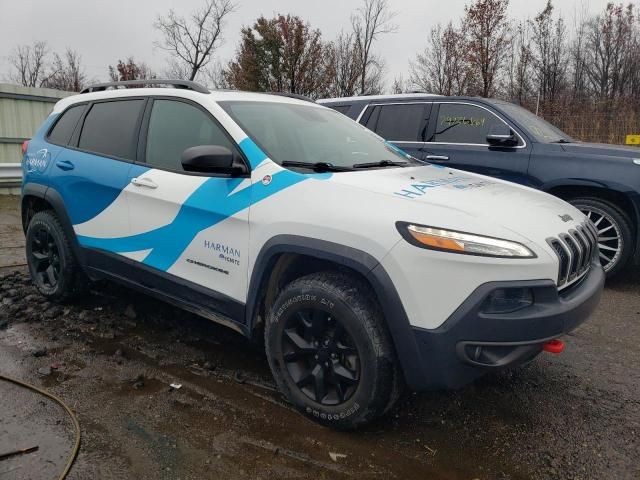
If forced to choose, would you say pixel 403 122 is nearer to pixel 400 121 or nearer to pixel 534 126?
pixel 400 121

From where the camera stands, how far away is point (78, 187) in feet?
12.7

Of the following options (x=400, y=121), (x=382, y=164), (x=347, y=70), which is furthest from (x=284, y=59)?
(x=382, y=164)

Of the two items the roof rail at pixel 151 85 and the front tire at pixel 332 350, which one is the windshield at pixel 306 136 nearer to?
the roof rail at pixel 151 85

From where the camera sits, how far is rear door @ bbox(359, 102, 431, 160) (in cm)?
633

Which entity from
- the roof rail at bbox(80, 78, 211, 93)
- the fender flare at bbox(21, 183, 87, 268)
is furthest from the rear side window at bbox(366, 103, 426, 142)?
the fender flare at bbox(21, 183, 87, 268)

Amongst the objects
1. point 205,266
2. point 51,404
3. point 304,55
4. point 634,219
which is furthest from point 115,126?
point 304,55

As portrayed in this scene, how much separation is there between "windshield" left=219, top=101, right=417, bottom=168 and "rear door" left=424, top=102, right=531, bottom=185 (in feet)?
7.76

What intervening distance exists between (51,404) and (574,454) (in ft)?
9.02

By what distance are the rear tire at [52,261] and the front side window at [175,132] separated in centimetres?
123

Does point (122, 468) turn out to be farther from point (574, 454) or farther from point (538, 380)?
point (538, 380)

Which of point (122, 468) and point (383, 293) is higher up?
point (383, 293)

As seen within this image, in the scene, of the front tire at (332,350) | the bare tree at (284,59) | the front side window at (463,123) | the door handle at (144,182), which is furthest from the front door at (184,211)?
the bare tree at (284,59)

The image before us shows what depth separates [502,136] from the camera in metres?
5.53

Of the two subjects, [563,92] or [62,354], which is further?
[563,92]
